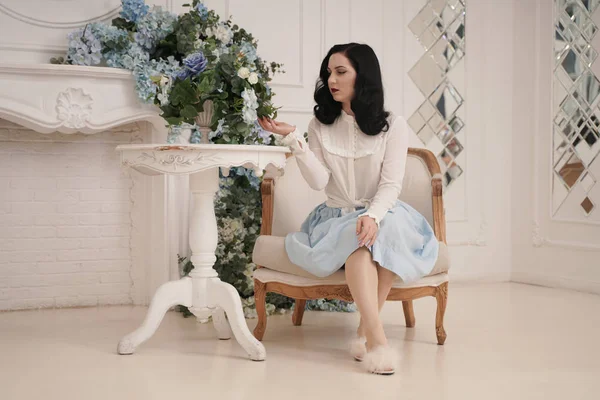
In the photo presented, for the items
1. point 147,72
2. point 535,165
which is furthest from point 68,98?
point 535,165

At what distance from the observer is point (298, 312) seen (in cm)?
379

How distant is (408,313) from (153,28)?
1970mm

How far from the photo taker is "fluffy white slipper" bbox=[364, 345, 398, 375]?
276 cm

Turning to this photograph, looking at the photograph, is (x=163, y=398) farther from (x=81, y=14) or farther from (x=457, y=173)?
(x=457, y=173)

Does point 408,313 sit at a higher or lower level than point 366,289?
lower

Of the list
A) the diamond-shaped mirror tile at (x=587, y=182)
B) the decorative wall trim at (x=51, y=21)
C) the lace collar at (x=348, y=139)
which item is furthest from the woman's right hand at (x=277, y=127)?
the diamond-shaped mirror tile at (x=587, y=182)

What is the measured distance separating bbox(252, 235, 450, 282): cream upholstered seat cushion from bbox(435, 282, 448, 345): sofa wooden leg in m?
0.07

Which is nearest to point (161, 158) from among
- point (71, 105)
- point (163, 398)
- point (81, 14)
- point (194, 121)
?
point (194, 121)

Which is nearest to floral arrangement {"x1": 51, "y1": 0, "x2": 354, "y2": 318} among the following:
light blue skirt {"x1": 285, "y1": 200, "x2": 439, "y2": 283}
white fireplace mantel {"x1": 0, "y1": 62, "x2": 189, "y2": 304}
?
white fireplace mantel {"x1": 0, "y1": 62, "x2": 189, "y2": 304}

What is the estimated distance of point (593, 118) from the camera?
501cm

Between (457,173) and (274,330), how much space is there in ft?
7.41

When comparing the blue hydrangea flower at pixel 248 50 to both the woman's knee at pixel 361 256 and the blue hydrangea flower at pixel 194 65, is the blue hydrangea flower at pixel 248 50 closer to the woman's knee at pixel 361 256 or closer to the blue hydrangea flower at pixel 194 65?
the blue hydrangea flower at pixel 194 65

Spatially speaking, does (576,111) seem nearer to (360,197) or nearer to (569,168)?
(569,168)

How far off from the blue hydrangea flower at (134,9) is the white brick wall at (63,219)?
721 millimetres
